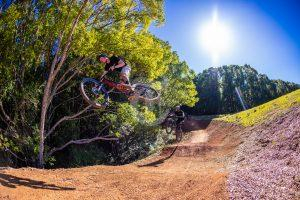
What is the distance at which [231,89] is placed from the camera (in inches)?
2110

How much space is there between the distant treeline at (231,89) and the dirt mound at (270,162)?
29.4m

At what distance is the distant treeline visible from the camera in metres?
53.0

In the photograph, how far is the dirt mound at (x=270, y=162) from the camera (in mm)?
10406

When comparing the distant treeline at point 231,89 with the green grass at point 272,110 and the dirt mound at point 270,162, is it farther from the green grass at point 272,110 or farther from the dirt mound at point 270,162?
the dirt mound at point 270,162

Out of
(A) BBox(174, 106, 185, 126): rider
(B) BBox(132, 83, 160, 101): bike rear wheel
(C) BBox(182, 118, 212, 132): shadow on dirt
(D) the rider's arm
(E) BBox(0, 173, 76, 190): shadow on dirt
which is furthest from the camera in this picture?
(C) BBox(182, 118, 212, 132): shadow on dirt

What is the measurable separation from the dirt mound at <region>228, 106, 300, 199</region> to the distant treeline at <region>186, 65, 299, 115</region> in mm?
29437

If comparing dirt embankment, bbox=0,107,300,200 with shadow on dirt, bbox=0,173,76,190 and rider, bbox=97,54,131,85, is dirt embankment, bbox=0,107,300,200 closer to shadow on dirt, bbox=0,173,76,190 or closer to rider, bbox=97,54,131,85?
shadow on dirt, bbox=0,173,76,190

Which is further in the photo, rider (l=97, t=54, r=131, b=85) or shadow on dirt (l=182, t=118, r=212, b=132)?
shadow on dirt (l=182, t=118, r=212, b=132)

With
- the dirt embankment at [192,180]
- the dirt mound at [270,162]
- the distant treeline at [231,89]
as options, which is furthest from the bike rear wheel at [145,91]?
the distant treeline at [231,89]

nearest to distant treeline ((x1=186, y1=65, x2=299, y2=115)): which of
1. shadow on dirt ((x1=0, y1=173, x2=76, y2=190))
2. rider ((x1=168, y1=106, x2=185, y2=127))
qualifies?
rider ((x1=168, y1=106, x2=185, y2=127))

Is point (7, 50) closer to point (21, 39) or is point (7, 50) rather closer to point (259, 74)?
point (21, 39)

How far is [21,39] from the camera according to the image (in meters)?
20.5

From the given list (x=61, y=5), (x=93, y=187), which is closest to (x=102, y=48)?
(x=61, y=5)

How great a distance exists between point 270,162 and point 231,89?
4011 cm
